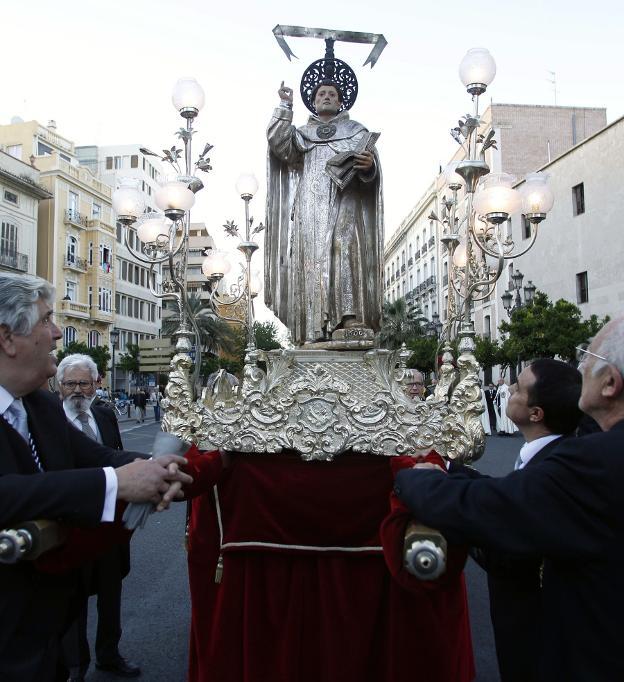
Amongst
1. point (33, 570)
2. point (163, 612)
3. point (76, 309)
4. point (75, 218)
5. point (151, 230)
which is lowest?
point (163, 612)

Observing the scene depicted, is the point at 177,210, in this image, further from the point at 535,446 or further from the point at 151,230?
the point at 535,446

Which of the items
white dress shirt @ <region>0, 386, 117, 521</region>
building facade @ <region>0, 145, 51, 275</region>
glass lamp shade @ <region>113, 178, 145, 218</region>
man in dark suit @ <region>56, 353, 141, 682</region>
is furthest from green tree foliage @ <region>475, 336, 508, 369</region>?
building facade @ <region>0, 145, 51, 275</region>

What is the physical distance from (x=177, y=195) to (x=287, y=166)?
5.99 ft

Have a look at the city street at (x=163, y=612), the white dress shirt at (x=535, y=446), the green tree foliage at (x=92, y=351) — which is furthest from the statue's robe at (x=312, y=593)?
the green tree foliage at (x=92, y=351)

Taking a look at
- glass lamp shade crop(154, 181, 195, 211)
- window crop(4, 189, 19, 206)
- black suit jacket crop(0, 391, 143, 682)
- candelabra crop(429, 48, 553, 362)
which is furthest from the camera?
window crop(4, 189, 19, 206)

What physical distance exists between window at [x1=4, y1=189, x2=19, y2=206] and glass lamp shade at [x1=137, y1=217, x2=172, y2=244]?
3232 cm

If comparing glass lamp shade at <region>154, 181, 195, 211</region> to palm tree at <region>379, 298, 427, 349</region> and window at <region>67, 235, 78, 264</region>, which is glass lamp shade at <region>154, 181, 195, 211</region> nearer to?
palm tree at <region>379, 298, 427, 349</region>

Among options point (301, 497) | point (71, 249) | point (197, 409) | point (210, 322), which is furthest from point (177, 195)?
point (71, 249)

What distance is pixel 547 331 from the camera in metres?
18.0

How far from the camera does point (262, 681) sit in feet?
10.2

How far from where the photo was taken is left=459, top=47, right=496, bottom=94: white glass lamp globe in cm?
529

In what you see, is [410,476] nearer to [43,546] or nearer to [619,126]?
[43,546]

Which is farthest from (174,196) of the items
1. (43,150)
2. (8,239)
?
(43,150)

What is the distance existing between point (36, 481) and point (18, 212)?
128ft
